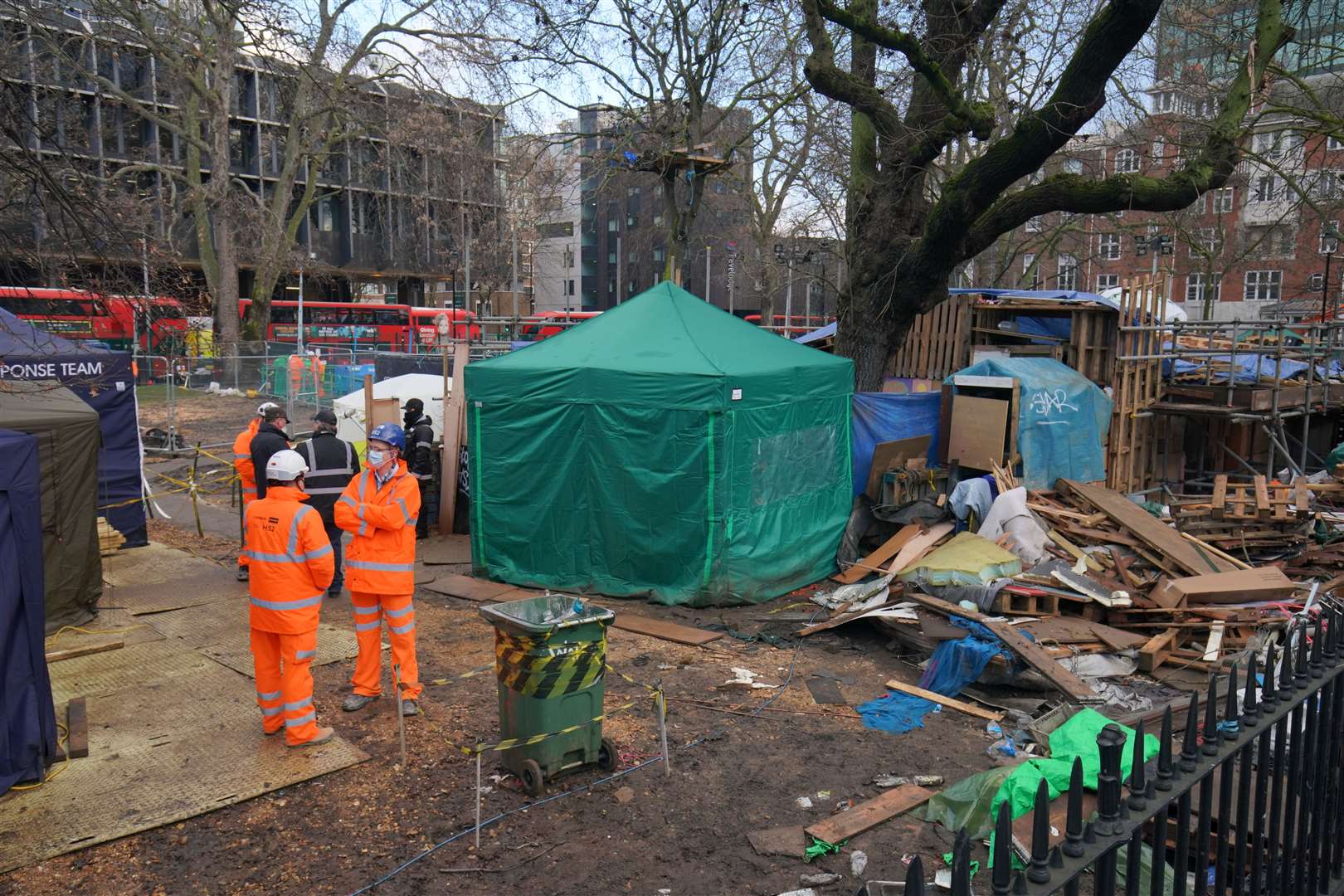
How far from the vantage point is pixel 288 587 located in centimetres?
597

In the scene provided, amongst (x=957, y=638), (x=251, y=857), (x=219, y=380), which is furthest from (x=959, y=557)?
(x=219, y=380)

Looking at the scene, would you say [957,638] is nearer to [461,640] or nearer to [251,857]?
[461,640]

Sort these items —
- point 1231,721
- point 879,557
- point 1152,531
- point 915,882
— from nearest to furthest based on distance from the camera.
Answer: point 915,882
point 1231,721
point 1152,531
point 879,557

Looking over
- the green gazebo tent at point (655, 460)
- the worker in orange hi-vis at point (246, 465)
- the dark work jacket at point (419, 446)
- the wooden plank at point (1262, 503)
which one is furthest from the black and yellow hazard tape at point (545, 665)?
the wooden plank at point (1262, 503)

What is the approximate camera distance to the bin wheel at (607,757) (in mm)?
6035

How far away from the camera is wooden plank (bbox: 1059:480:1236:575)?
9.92 metres

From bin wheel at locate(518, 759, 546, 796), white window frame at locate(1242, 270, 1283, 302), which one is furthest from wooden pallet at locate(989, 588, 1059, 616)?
white window frame at locate(1242, 270, 1283, 302)

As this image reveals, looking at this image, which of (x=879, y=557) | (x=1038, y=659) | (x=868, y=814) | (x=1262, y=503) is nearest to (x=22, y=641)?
(x=868, y=814)

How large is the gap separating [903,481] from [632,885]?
26.6ft

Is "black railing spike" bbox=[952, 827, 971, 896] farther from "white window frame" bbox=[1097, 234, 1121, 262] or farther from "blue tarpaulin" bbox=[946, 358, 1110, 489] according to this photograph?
"white window frame" bbox=[1097, 234, 1121, 262]

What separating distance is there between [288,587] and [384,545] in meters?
0.76

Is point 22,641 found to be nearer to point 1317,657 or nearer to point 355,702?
point 355,702

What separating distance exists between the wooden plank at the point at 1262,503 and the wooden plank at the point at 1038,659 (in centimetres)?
A: 546

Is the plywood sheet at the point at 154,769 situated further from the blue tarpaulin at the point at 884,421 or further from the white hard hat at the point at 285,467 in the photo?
the blue tarpaulin at the point at 884,421
